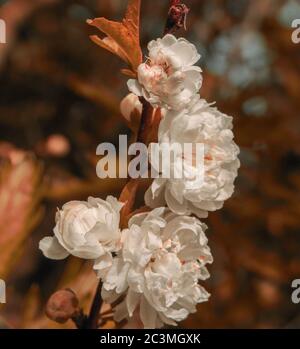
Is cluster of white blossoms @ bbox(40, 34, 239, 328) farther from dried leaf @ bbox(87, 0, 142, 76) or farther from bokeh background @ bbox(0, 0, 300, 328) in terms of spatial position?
bokeh background @ bbox(0, 0, 300, 328)

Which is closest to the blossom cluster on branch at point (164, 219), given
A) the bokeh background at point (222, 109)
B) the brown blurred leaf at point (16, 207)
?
the brown blurred leaf at point (16, 207)

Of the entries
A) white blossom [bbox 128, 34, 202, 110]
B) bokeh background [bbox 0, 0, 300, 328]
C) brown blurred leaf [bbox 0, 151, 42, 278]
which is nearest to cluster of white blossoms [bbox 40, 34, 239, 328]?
white blossom [bbox 128, 34, 202, 110]

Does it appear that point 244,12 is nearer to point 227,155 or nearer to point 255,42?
point 255,42

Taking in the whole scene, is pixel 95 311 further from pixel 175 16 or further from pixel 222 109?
pixel 222 109

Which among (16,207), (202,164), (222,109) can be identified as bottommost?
(202,164)


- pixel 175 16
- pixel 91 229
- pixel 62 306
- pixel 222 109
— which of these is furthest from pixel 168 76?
pixel 222 109

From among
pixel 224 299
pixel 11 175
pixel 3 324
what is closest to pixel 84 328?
pixel 3 324

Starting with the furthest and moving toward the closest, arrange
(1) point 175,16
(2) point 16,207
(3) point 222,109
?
(3) point 222,109
(2) point 16,207
(1) point 175,16
